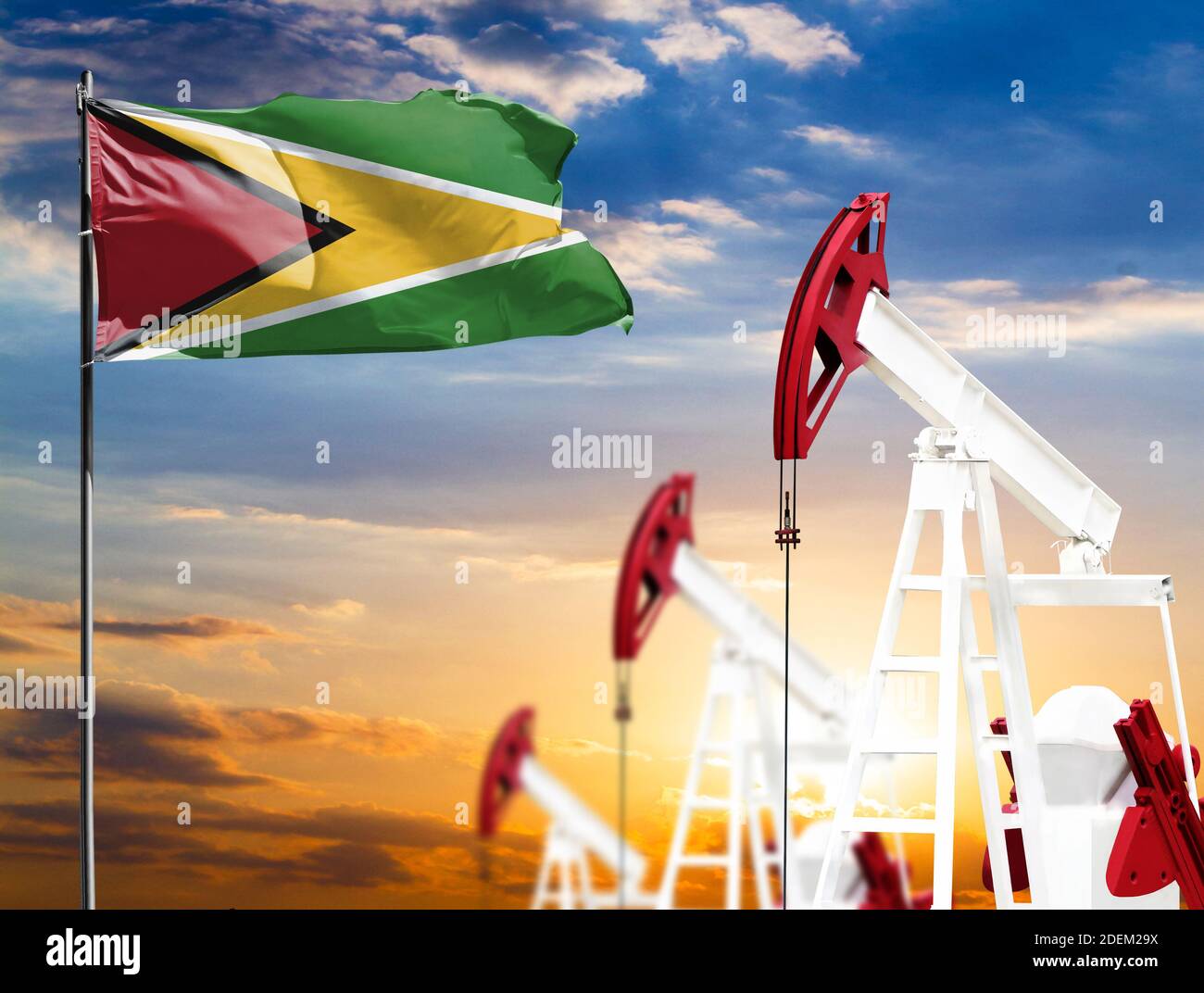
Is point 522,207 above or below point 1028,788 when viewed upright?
above

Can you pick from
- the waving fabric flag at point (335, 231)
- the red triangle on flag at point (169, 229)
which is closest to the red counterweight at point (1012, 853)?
the waving fabric flag at point (335, 231)

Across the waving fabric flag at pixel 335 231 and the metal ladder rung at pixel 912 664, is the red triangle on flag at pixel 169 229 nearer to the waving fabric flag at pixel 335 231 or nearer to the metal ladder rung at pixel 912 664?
the waving fabric flag at pixel 335 231

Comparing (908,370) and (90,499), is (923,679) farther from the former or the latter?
(90,499)

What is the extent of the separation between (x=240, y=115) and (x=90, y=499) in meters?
2.83

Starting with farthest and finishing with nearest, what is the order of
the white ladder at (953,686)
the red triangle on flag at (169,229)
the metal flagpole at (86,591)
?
the white ladder at (953,686)
the red triangle on flag at (169,229)
the metal flagpole at (86,591)

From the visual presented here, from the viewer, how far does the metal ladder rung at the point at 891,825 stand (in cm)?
996

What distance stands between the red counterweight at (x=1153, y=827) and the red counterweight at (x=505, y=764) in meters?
4.90

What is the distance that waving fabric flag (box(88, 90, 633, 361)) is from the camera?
950 cm

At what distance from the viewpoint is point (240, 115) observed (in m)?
9.98

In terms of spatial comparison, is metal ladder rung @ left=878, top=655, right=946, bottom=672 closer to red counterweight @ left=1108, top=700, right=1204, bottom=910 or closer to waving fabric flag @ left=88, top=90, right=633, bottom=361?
red counterweight @ left=1108, top=700, right=1204, bottom=910

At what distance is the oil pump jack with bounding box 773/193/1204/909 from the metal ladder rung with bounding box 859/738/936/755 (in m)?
0.01

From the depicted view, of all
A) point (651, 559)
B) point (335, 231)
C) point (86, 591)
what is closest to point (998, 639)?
point (651, 559)
